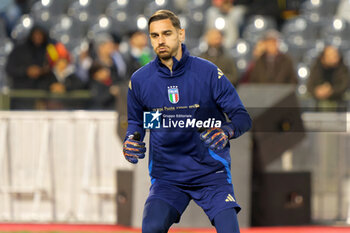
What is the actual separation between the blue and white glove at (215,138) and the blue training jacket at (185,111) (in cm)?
22

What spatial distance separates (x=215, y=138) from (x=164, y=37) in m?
0.66

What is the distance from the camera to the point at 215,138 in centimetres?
388

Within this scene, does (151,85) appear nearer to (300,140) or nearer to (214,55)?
(300,140)

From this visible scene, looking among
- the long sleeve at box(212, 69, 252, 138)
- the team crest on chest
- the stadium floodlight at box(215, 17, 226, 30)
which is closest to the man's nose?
the team crest on chest

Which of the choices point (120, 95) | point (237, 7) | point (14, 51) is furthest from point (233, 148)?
point (237, 7)

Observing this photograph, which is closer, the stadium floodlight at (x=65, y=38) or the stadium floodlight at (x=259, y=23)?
the stadium floodlight at (x=259, y=23)

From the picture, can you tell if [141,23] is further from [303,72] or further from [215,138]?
[215,138]

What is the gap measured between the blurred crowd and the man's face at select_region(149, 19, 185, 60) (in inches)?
174

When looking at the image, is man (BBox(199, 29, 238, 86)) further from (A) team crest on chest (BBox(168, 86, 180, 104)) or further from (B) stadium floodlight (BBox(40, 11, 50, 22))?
(B) stadium floodlight (BBox(40, 11, 50, 22))

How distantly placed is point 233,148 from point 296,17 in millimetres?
6471

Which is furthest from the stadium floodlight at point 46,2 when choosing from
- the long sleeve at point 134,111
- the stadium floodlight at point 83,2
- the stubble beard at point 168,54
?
the stubble beard at point 168,54

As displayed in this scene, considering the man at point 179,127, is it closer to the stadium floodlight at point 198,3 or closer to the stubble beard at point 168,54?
the stubble beard at point 168,54

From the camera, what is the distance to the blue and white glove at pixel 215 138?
12.7 ft

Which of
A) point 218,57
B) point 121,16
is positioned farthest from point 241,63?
point 121,16
